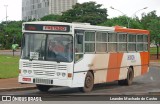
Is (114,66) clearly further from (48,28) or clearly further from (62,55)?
(48,28)

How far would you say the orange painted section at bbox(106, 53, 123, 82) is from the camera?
22.7 metres

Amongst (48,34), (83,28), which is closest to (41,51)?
(48,34)

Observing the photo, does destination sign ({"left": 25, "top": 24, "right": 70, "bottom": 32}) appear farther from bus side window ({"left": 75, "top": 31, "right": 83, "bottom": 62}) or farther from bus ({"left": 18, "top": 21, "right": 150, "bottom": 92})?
bus side window ({"left": 75, "top": 31, "right": 83, "bottom": 62})

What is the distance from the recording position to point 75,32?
19453 mm

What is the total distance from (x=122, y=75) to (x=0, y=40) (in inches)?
3893

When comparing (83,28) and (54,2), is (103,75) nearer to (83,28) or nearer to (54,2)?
(83,28)

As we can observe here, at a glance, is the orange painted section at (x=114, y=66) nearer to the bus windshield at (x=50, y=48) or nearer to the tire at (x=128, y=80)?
the tire at (x=128, y=80)

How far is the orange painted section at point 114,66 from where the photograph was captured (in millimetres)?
22719

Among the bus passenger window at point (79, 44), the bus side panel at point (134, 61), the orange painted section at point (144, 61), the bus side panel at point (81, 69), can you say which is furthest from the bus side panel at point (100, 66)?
the orange painted section at point (144, 61)

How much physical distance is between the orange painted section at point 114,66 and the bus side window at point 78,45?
10.2 feet

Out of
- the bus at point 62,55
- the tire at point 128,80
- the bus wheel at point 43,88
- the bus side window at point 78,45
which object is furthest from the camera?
the tire at point 128,80

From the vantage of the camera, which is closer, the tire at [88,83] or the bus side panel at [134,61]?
the tire at [88,83]

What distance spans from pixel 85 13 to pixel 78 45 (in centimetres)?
9620

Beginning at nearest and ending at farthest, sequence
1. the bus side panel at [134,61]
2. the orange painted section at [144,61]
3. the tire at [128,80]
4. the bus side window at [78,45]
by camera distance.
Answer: the bus side window at [78,45]
the bus side panel at [134,61]
the tire at [128,80]
the orange painted section at [144,61]
